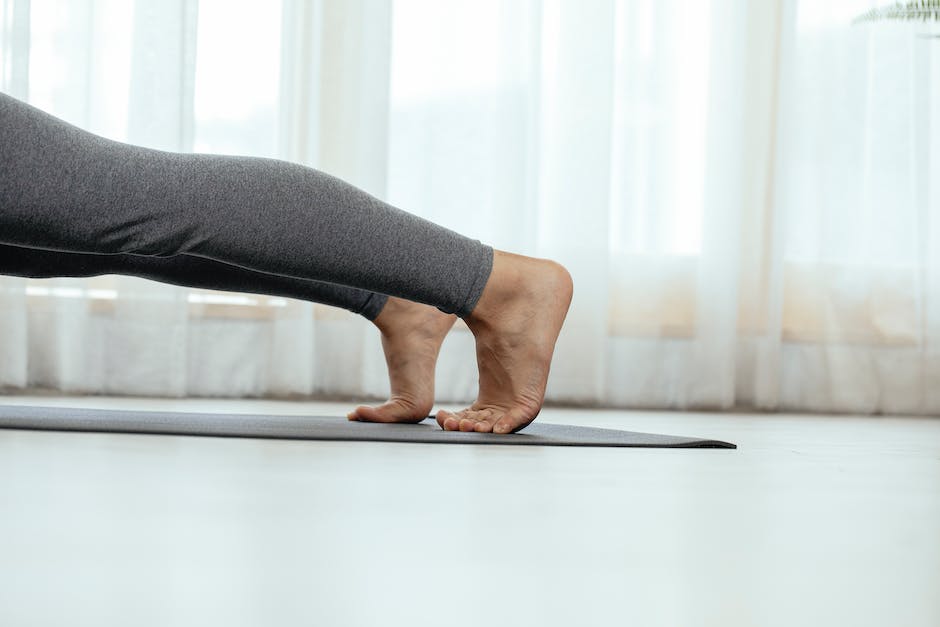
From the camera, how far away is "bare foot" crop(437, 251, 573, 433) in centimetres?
120

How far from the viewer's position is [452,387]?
7.80 ft

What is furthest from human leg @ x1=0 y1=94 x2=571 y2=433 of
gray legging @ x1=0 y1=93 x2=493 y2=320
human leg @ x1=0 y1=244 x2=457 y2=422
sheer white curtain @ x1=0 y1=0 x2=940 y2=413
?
sheer white curtain @ x1=0 y1=0 x2=940 y2=413

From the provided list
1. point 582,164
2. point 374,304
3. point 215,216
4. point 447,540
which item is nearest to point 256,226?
point 215,216

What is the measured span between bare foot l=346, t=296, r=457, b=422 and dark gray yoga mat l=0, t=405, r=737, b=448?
0.04m

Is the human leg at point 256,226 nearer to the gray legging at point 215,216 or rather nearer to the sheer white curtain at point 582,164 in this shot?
the gray legging at point 215,216

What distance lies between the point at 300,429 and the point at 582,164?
56.4 inches

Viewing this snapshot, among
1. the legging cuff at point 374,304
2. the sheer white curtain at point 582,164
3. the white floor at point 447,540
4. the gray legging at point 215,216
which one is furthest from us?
the sheer white curtain at point 582,164

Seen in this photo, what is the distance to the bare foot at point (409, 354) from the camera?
1.39m

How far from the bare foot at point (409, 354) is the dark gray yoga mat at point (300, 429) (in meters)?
0.04

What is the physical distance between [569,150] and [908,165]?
0.89 meters

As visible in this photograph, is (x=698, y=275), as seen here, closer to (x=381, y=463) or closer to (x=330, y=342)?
(x=330, y=342)

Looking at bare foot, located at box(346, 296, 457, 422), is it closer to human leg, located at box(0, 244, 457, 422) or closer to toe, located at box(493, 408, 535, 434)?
human leg, located at box(0, 244, 457, 422)

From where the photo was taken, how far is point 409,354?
1.39 m

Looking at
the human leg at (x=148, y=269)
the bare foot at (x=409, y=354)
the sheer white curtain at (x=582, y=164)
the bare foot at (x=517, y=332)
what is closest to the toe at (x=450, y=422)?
the bare foot at (x=517, y=332)
